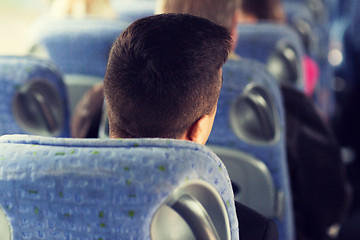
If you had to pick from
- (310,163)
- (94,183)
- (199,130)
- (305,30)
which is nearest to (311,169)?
(310,163)

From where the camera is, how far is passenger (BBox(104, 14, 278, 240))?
60cm

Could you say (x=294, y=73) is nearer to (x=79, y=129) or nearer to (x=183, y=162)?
(x=79, y=129)

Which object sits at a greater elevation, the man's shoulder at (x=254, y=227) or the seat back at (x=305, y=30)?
the man's shoulder at (x=254, y=227)

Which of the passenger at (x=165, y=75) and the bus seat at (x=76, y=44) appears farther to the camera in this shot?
the bus seat at (x=76, y=44)

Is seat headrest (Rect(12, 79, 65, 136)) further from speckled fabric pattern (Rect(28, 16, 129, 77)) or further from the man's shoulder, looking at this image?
the man's shoulder

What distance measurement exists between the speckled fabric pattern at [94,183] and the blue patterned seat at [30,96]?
625 millimetres

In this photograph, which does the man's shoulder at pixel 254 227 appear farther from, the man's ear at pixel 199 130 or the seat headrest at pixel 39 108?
the seat headrest at pixel 39 108

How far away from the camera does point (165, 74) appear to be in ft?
1.94

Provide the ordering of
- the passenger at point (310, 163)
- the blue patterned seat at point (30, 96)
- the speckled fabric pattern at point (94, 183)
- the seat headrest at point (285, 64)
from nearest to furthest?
1. the speckled fabric pattern at point (94, 183)
2. the blue patterned seat at point (30, 96)
3. the passenger at point (310, 163)
4. the seat headrest at point (285, 64)

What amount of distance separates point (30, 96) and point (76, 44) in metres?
0.51

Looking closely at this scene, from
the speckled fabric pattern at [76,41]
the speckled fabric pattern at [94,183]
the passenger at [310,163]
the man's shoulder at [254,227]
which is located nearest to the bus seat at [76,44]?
the speckled fabric pattern at [76,41]

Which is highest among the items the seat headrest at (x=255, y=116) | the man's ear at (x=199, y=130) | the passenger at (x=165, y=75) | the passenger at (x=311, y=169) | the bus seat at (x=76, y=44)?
the passenger at (x=165, y=75)

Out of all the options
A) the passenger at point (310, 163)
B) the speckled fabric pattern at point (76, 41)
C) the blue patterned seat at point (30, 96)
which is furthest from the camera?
the speckled fabric pattern at point (76, 41)

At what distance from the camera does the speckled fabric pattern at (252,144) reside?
1031 mm
